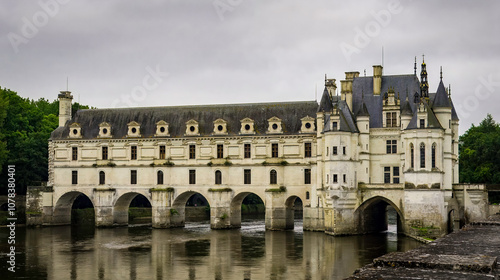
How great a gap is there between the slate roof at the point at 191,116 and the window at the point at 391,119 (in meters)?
7.42

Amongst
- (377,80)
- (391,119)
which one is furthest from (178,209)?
(377,80)

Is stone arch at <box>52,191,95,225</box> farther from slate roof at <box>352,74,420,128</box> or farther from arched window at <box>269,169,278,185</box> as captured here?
slate roof at <box>352,74,420,128</box>

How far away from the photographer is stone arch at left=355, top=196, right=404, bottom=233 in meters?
51.8

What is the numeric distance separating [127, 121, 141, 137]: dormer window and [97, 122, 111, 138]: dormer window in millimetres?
2124

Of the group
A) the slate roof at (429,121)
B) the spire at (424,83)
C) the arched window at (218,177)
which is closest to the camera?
the slate roof at (429,121)

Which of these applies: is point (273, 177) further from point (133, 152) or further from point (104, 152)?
point (104, 152)

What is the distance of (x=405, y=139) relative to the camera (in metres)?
49.0

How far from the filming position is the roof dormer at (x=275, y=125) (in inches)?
2299

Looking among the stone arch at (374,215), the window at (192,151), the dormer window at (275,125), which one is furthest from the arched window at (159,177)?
the stone arch at (374,215)

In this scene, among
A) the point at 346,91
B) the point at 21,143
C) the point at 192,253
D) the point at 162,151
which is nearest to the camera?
the point at 192,253

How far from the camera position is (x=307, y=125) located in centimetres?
5762

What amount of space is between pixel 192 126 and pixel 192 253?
20581mm

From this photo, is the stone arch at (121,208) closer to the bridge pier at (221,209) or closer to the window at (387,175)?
the bridge pier at (221,209)

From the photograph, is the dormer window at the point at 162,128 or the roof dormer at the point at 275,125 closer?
the roof dormer at the point at 275,125
